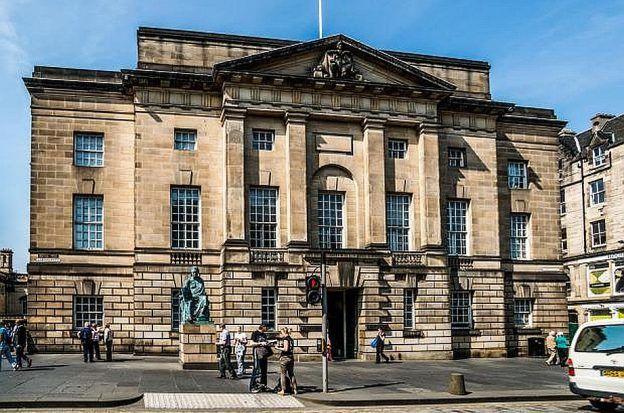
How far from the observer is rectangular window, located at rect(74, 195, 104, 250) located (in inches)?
1496

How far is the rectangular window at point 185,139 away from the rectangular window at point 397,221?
33.3ft

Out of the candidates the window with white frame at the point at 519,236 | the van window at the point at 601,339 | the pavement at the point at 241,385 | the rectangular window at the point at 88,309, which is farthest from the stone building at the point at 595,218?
the van window at the point at 601,339

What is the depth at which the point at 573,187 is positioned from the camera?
67.4 meters

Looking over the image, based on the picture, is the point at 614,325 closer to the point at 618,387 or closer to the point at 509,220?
the point at 618,387

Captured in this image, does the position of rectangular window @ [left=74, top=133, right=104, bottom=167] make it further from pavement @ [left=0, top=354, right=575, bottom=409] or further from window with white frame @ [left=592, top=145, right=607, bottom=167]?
window with white frame @ [left=592, top=145, right=607, bottom=167]

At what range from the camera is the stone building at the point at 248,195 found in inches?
1464

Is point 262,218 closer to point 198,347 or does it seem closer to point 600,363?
point 198,347

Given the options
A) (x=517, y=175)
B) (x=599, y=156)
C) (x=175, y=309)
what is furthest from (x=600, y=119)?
(x=175, y=309)

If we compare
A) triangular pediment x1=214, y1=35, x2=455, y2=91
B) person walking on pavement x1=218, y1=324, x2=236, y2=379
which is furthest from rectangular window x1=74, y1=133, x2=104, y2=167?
person walking on pavement x1=218, y1=324, x2=236, y2=379

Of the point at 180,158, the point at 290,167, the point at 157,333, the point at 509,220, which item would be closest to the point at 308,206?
the point at 290,167

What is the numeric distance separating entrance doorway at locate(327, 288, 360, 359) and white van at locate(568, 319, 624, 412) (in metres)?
19.7

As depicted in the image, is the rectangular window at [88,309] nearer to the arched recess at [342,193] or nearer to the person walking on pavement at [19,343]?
the person walking on pavement at [19,343]

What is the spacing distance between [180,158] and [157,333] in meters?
8.45

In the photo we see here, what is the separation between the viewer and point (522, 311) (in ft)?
145
